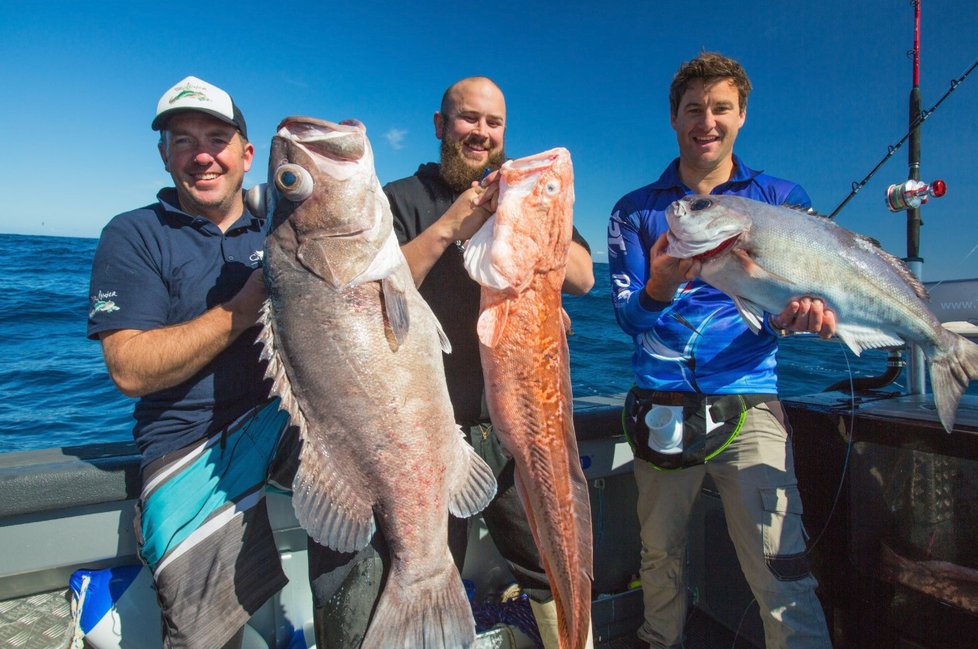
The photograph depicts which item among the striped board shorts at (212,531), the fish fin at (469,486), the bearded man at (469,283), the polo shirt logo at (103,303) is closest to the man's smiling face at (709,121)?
the bearded man at (469,283)

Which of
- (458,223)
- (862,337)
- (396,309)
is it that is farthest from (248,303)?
(862,337)

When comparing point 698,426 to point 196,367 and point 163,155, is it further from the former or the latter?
point 163,155

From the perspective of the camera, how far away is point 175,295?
8.11 feet

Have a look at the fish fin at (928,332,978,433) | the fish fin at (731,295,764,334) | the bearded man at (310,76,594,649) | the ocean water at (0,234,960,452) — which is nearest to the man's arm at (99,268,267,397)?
the bearded man at (310,76,594,649)

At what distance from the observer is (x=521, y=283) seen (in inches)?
85.4

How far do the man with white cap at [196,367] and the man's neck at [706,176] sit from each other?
8.20ft

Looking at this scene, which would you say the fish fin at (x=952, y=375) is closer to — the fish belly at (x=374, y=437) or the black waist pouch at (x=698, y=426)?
the black waist pouch at (x=698, y=426)

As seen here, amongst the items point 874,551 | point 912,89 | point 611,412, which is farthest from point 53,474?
point 912,89

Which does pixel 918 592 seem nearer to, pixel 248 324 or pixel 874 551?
pixel 874 551

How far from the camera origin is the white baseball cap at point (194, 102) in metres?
2.53

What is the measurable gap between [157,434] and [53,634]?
4.90ft

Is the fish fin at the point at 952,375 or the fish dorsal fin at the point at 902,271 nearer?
the fish fin at the point at 952,375

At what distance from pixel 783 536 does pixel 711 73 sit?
8.35 feet

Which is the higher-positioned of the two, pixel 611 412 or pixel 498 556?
pixel 611 412
